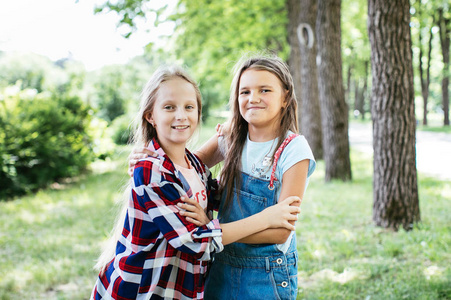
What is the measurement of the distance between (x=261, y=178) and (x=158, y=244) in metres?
0.62

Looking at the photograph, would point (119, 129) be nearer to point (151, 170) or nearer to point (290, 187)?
point (151, 170)

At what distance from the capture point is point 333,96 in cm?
809

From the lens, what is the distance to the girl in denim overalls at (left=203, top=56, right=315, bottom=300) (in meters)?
1.92

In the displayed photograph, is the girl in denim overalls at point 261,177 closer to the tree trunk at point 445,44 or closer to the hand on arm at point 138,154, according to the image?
the hand on arm at point 138,154

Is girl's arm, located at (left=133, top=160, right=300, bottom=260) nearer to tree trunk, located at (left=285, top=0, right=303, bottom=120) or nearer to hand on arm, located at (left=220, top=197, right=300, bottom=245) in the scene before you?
hand on arm, located at (left=220, top=197, right=300, bottom=245)

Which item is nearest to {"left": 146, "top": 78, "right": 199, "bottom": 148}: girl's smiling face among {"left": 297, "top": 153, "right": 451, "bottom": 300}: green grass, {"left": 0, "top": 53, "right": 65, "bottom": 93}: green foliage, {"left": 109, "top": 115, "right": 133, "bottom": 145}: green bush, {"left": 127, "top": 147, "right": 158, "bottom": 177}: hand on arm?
{"left": 127, "top": 147, "right": 158, "bottom": 177}: hand on arm

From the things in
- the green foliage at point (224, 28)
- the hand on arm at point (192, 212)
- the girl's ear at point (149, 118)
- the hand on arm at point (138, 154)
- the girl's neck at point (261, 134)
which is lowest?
the hand on arm at point (192, 212)

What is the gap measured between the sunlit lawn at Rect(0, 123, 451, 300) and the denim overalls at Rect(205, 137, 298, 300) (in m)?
0.83

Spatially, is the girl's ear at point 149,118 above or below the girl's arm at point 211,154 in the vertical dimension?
above

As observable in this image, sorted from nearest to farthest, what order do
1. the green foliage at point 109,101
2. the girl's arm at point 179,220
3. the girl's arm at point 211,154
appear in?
1. the girl's arm at point 179,220
2. the girl's arm at point 211,154
3. the green foliage at point 109,101

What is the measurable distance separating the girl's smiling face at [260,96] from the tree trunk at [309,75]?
8.33 meters

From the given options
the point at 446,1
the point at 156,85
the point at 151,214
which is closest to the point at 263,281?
the point at 151,214

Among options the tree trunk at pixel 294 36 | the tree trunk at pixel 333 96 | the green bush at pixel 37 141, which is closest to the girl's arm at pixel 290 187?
the tree trunk at pixel 333 96

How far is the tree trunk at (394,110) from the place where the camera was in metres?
4.70
